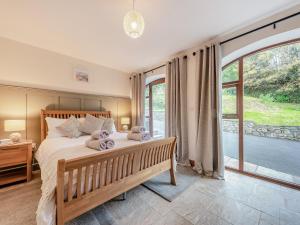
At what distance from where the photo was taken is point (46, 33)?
2559mm

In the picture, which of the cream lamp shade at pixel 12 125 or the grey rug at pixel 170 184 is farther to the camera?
the cream lamp shade at pixel 12 125

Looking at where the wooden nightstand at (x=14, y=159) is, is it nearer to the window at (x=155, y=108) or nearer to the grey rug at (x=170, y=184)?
the grey rug at (x=170, y=184)

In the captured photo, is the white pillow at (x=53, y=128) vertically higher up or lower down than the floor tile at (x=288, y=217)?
higher up

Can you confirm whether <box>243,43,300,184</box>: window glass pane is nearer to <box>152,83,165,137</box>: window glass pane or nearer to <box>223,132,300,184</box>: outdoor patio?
<box>223,132,300,184</box>: outdoor patio

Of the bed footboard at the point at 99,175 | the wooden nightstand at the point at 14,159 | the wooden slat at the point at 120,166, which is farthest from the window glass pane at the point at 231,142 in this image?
the wooden nightstand at the point at 14,159

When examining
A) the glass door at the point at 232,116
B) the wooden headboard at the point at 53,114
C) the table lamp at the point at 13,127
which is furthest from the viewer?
the wooden headboard at the point at 53,114

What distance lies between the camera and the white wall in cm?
272

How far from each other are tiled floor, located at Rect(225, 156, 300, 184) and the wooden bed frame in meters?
1.58

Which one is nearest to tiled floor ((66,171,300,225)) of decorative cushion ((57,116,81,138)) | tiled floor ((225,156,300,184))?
tiled floor ((225,156,300,184))

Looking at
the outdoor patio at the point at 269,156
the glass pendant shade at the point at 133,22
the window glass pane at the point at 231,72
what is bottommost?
the outdoor patio at the point at 269,156

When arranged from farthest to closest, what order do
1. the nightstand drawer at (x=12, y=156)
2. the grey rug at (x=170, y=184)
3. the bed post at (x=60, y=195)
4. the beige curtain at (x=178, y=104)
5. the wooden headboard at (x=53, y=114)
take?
the beige curtain at (x=178, y=104)
the wooden headboard at (x=53, y=114)
the nightstand drawer at (x=12, y=156)
the grey rug at (x=170, y=184)
the bed post at (x=60, y=195)

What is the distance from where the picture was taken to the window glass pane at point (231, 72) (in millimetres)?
2975

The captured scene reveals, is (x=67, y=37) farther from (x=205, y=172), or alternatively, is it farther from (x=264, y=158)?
(x=264, y=158)

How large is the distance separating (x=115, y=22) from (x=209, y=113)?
7.83 feet
